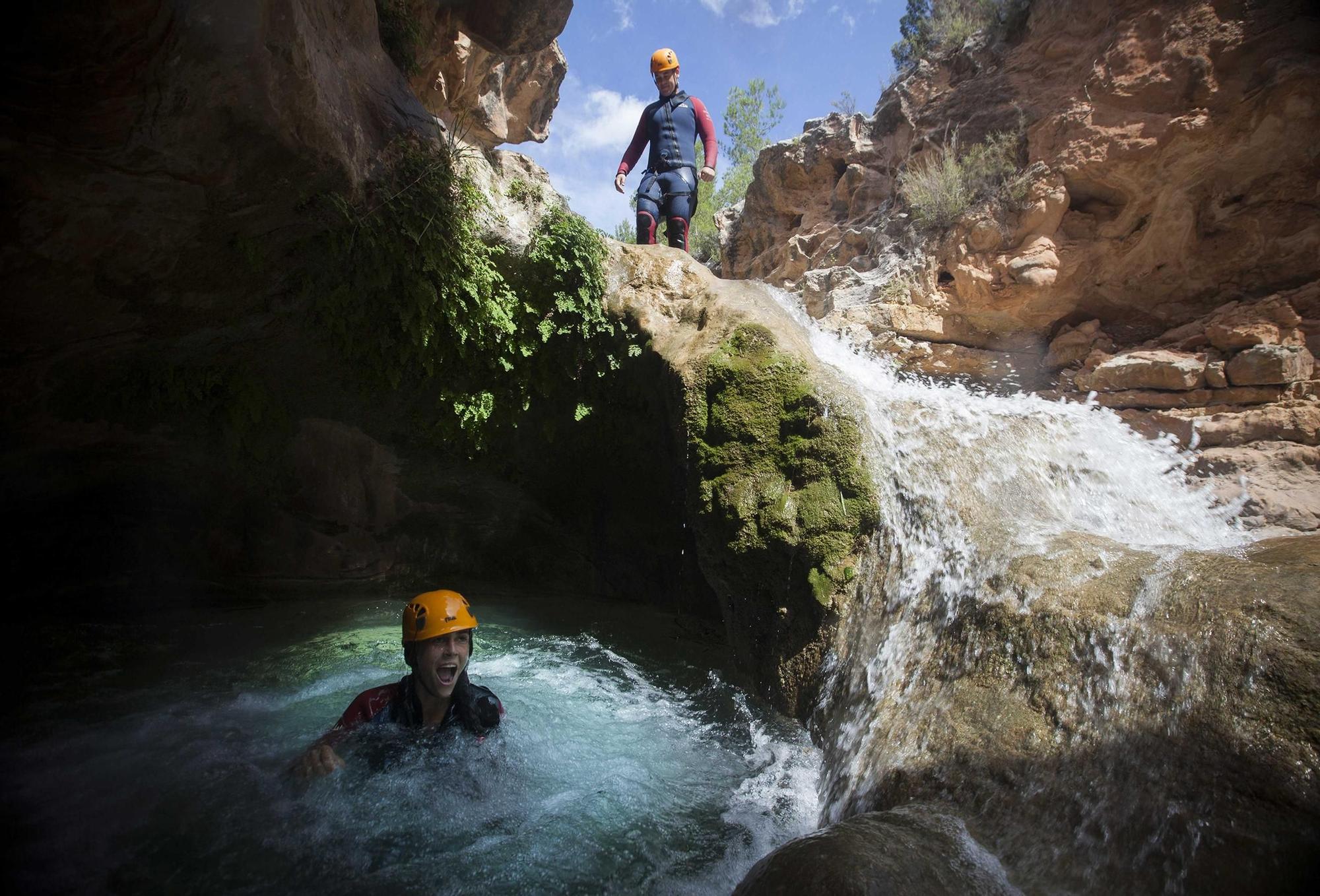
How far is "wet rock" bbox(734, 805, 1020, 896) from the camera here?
78.9 inches

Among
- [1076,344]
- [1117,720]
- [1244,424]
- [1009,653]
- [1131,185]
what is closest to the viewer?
[1117,720]

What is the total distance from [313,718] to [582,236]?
449cm

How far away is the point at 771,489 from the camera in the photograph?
14.9 feet

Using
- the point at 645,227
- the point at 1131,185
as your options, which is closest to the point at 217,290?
the point at 645,227

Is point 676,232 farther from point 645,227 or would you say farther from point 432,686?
point 432,686

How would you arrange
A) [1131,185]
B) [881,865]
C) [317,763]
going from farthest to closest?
[1131,185]
[317,763]
[881,865]

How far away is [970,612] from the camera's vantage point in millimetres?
3531

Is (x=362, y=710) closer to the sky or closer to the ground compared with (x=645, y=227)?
closer to the ground

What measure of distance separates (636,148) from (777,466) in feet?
16.7

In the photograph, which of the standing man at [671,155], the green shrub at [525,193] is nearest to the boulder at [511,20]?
the standing man at [671,155]

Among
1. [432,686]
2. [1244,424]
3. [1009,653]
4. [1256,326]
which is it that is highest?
[1256,326]

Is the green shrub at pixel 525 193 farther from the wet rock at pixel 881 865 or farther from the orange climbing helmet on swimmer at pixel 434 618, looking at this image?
the wet rock at pixel 881 865

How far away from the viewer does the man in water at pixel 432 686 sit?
3.83 meters

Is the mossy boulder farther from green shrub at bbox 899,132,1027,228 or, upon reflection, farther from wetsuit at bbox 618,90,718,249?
green shrub at bbox 899,132,1027,228
